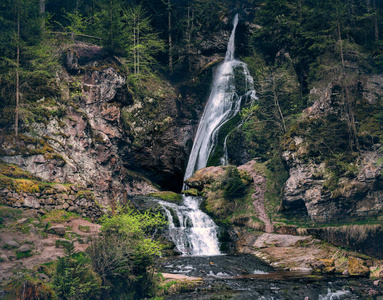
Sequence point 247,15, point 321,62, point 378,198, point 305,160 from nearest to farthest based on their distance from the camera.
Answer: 1. point 378,198
2. point 305,160
3. point 321,62
4. point 247,15

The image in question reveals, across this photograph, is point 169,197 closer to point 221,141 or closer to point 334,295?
point 221,141

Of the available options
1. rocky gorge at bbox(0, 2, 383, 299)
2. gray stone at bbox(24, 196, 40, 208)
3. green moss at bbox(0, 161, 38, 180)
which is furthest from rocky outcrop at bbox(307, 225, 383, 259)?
green moss at bbox(0, 161, 38, 180)

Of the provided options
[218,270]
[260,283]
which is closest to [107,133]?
[218,270]

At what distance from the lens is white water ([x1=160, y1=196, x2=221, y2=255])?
21.5 metres

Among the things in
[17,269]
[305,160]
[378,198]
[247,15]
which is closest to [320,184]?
[305,160]

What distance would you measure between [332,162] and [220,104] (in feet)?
60.5

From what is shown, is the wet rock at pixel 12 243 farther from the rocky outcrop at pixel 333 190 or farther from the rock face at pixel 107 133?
the rocky outcrop at pixel 333 190

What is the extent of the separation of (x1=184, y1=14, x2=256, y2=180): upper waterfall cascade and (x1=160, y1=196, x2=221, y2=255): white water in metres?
8.48

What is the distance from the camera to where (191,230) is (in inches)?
901

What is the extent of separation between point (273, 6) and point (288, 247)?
82.1 ft

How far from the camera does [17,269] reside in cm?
1092

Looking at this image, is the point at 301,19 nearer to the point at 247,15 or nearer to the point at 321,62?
the point at 321,62

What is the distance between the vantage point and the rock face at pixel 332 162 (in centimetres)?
1930

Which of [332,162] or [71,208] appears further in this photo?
[332,162]
